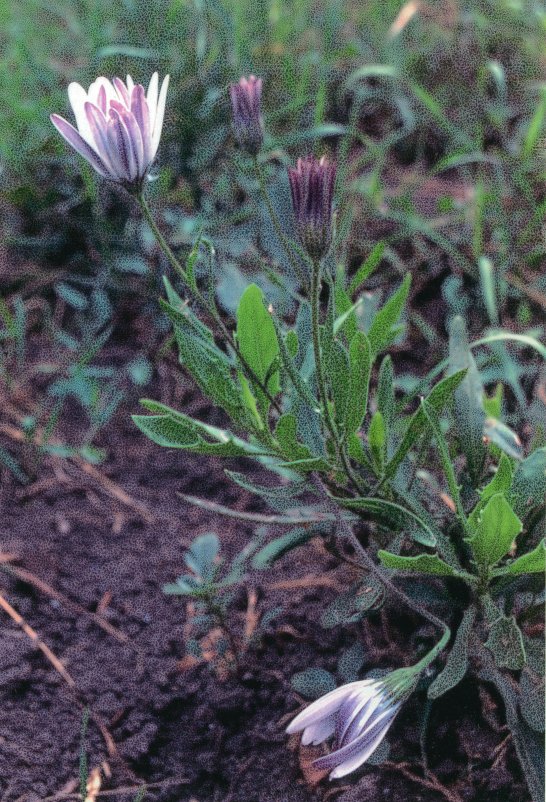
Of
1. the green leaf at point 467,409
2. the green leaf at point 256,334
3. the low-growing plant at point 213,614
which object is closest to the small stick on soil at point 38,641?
the low-growing plant at point 213,614

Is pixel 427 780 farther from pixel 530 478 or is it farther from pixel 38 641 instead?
pixel 38 641

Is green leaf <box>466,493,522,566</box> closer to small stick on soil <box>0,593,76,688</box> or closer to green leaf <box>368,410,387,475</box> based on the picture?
green leaf <box>368,410,387,475</box>

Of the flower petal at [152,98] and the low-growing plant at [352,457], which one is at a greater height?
the flower petal at [152,98]

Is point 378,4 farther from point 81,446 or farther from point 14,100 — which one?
point 81,446

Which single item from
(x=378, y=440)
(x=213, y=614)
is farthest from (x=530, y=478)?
(x=213, y=614)

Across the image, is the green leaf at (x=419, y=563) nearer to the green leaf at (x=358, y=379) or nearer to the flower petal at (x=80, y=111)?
the green leaf at (x=358, y=379)

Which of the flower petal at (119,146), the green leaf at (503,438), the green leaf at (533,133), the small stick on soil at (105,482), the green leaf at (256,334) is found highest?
the flower petal at (119,146)
